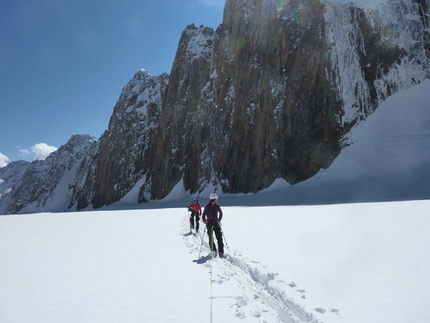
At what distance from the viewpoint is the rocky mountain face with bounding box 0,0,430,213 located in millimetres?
34062

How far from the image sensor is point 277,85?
40938 mm

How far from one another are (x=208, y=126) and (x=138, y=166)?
34.5 meters

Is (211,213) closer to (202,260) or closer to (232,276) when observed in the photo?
(202,260)

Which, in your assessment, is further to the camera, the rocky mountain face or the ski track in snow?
the rocky mountain face

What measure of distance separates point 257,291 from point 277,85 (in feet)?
128

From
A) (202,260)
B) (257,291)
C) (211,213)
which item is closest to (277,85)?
(211,213)

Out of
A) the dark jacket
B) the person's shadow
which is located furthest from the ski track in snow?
the dark jacket

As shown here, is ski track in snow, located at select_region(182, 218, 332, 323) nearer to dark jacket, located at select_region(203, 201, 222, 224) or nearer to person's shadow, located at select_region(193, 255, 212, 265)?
person's shadow, located at select_region(193, 255, 212, 265)

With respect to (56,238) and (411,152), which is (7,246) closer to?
(56,238)

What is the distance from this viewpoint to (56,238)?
11.5 m

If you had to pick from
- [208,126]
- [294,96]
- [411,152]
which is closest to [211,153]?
[208,126]

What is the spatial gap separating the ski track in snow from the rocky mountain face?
2982 centimetres

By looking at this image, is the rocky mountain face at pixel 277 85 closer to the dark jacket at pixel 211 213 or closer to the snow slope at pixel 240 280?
the dark jacket at pixel 211 213

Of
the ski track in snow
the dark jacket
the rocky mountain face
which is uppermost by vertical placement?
the rocky mountain face
